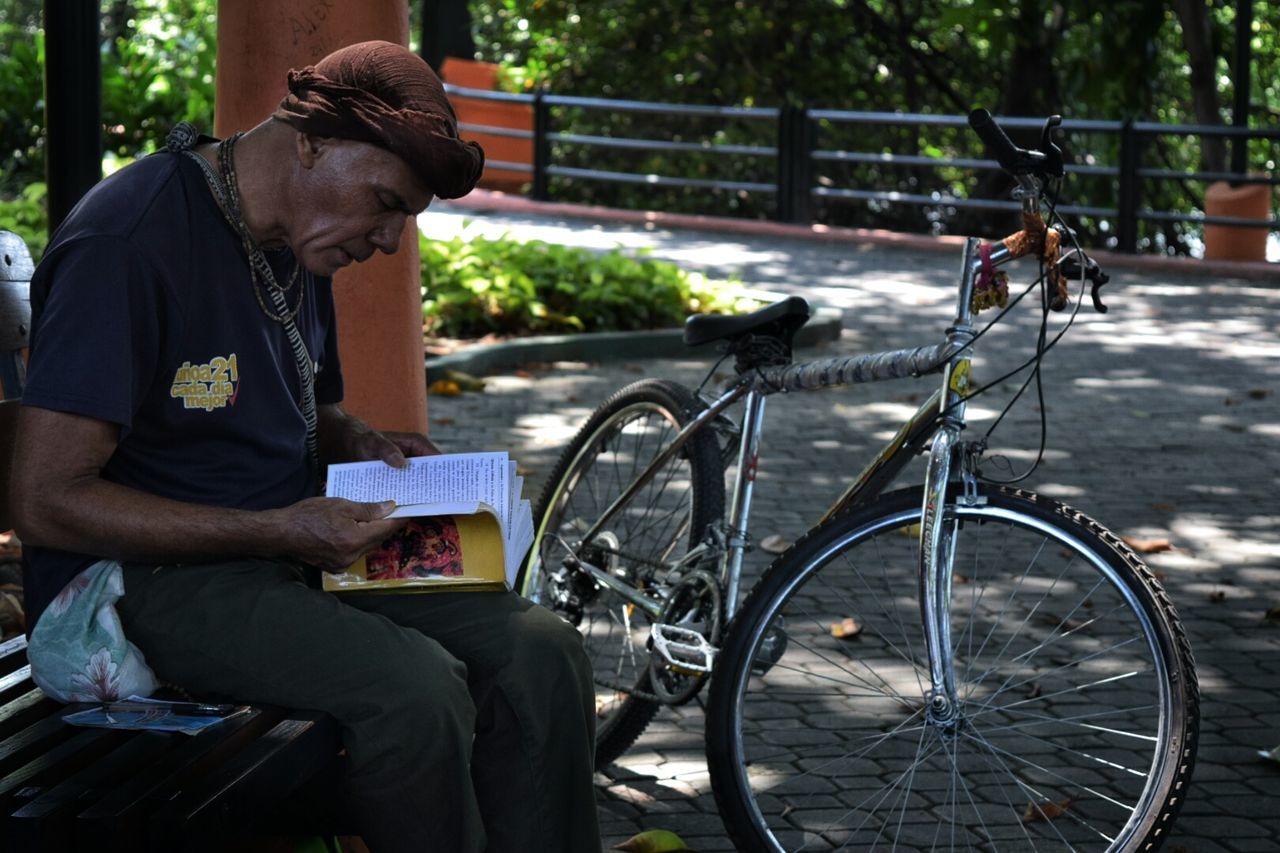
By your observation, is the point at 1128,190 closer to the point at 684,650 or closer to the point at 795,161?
the point at 795,161

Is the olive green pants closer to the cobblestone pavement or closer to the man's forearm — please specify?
the man's forearm

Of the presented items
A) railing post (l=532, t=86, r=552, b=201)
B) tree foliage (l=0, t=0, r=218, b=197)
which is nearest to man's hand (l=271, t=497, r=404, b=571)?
tree foliage (l=0, t=0, r=218, b=197)

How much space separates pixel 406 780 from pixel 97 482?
2.15 ft

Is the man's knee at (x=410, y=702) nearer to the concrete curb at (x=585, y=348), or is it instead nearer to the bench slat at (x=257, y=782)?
the bench slat at (x=257, y=782)

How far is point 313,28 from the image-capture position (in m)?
4.44

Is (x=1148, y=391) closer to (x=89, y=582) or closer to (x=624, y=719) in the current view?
(x=624, y=719)

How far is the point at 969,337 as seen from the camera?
3.55 m

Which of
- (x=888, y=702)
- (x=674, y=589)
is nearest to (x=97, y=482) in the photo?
(x=674, y=589)

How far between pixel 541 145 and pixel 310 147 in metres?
17.0

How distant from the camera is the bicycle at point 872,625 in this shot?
137 inches

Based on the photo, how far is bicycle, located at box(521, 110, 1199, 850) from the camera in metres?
3.48

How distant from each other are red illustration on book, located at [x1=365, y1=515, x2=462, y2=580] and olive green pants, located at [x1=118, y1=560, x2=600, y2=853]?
95 millimetres

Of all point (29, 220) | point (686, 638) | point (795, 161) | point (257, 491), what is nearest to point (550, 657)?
point (257, 491)

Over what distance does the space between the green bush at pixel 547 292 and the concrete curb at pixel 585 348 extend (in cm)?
27
